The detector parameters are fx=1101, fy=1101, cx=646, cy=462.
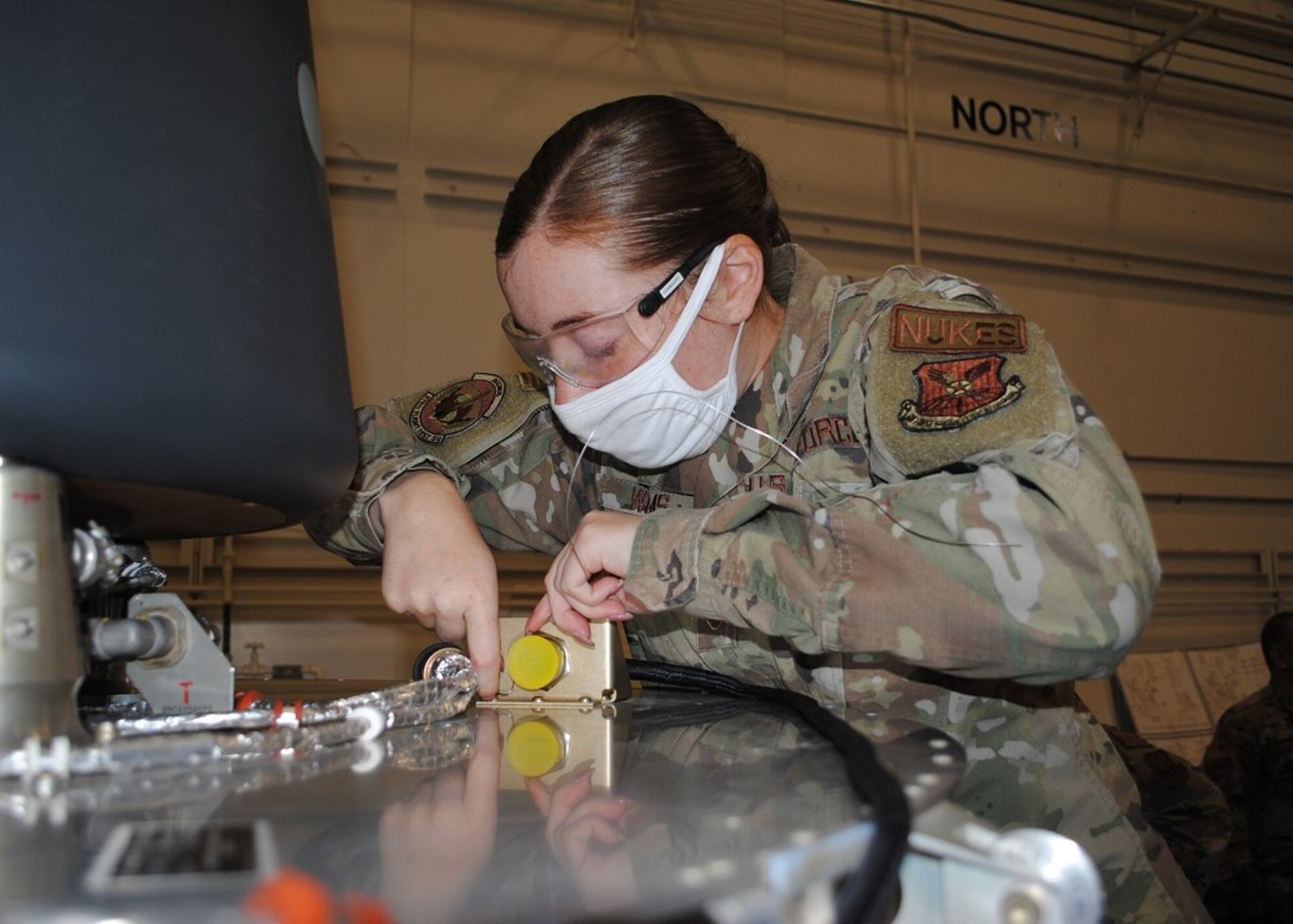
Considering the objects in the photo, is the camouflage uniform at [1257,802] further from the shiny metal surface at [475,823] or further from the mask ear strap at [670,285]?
the shiny metal surface at [475,823]

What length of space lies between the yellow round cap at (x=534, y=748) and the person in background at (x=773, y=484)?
0.14 m

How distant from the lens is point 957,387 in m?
0.85

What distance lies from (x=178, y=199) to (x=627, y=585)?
1.30 ft

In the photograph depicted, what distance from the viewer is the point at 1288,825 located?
2.63 meters

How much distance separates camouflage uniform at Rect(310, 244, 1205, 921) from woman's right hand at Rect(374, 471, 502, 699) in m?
0.05

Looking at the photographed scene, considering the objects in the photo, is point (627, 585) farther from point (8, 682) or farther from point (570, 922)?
point (570, 922)

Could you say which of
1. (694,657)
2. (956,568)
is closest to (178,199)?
(956,568)

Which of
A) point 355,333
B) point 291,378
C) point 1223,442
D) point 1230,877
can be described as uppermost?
point 355,333

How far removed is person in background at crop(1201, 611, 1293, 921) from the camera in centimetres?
259

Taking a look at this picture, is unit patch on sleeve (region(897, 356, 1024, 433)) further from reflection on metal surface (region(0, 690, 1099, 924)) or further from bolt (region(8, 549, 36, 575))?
bolt (region(8, 549, 36, 575))

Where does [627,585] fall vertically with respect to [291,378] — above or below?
below

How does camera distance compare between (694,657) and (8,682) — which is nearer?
(8,682)

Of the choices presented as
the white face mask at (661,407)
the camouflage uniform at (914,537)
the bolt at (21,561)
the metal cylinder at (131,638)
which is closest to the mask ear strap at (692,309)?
the white face mask at (661,407)

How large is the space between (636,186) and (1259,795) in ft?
8.32
